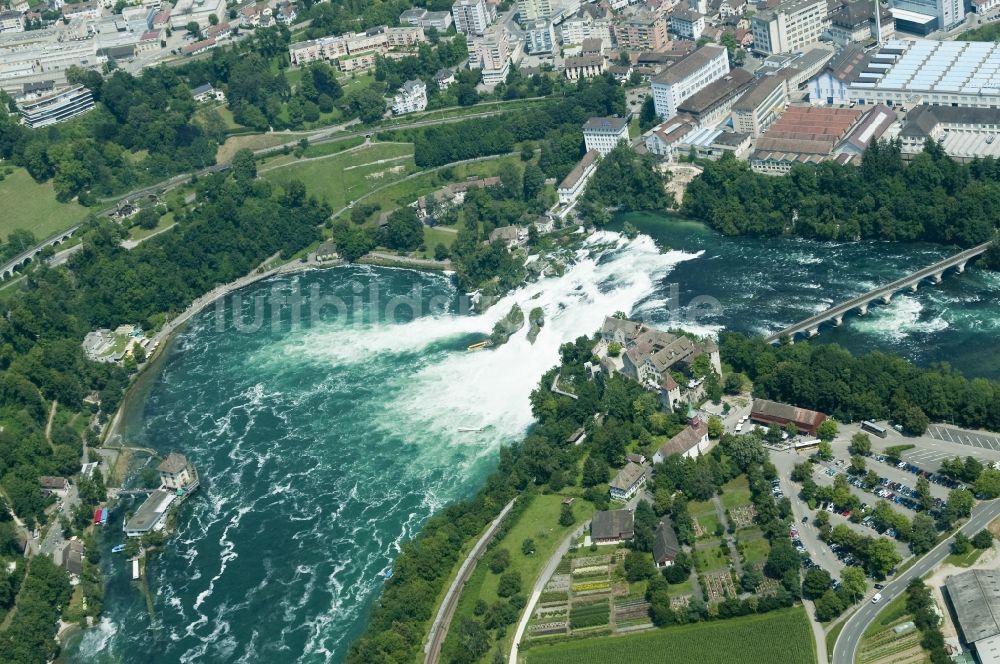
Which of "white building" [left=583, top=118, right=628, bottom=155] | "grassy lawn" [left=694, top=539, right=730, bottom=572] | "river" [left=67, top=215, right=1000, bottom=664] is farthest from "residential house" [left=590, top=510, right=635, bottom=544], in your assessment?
"white building" [left=583, top=118, right=628, bottom=155]

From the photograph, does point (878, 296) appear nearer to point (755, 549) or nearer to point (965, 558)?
point (755, 549)

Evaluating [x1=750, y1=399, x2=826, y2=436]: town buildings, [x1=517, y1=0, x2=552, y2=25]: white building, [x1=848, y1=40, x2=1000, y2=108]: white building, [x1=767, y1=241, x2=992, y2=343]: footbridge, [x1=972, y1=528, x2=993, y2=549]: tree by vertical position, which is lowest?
[x1=972, y1=528, x2=993, y2=549]: tree

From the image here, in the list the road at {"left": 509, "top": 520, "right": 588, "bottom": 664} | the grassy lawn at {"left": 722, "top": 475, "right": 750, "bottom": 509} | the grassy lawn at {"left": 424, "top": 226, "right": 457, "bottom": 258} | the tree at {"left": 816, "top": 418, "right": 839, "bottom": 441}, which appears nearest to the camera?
the road at {"left": 509, "top": 520, "right": 588, "bottom": 664}

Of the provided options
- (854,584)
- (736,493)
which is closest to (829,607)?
(854,584)

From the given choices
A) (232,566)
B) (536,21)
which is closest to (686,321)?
(232,566)

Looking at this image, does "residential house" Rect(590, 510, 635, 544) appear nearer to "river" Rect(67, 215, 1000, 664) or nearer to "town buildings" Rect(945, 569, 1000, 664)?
"river" Rect(67, 215, 1000, 664)

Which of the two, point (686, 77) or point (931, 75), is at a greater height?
point (686, 77)

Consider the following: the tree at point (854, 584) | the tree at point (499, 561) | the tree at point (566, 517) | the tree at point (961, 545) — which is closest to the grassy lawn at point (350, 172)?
the tree at point (566, 517)
